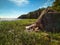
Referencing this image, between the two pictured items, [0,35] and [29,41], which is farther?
[0,35]

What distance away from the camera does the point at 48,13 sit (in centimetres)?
1406

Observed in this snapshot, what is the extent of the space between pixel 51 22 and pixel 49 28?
521mm

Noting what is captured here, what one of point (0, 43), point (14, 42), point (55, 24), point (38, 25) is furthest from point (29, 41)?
point (38, 25)

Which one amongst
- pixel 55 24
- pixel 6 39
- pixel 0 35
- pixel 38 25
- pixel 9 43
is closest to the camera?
pixel 9 43

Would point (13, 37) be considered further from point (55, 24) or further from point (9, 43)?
point (55, 24)

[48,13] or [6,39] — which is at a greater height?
[48,13]

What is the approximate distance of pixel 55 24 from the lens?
539 inches

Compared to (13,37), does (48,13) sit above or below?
above

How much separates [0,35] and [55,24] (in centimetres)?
681

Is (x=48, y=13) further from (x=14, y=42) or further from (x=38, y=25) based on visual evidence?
(x=14, y=42)

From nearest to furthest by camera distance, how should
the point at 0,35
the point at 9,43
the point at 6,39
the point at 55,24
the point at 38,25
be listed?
the point at 9,43
the point at 6,39
the point at 0,35
the point at 55,24
the point at 38,25

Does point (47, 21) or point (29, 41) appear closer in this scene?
point (29, 41)

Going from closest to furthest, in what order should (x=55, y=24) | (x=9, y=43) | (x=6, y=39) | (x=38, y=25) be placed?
(x=9, y=43)
(x=6, y=39)
(x=55, y=24)
(x=38, y=25)

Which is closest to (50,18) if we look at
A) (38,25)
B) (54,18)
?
(54,18)
